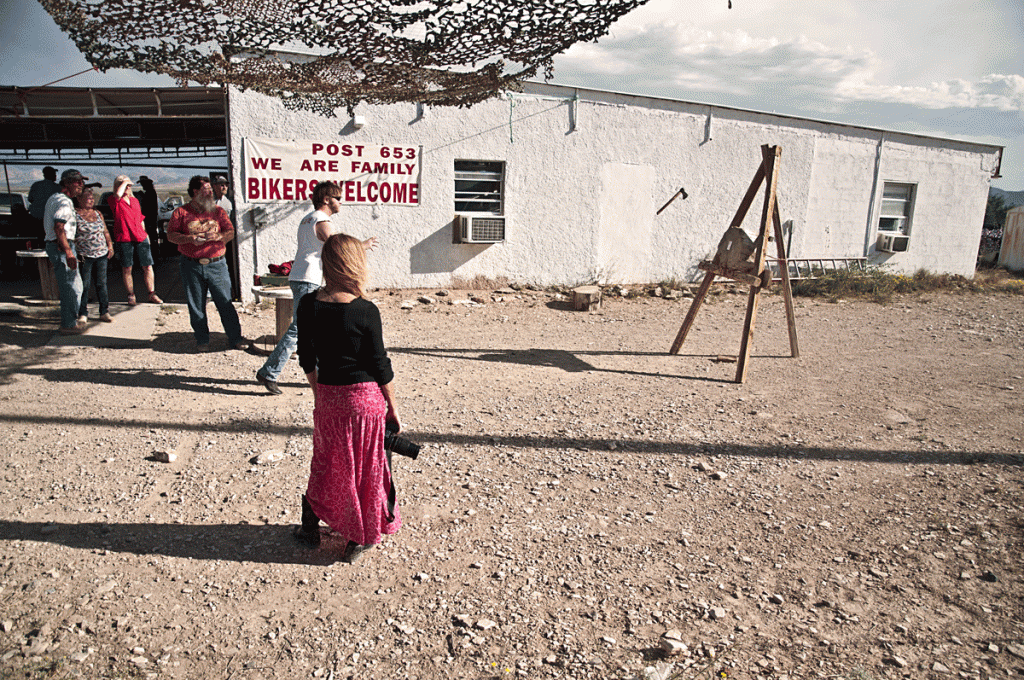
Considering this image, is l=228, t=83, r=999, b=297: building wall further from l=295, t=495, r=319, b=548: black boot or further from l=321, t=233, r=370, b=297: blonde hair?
l=321, t=233, r=370, b=297: blonde hair

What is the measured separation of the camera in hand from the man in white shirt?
236cm

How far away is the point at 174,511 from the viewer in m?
3.68

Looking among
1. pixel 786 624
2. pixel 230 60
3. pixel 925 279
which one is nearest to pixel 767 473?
pixel 786 624

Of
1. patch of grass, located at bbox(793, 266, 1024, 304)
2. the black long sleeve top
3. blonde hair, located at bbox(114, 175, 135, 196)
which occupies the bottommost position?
patch of grass, located at bbox(793, 266, 1024, 304)

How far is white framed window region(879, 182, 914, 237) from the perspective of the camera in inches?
589

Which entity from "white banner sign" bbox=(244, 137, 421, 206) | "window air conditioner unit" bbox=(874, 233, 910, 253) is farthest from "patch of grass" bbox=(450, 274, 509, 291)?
"window air conditioner unit" bbox=(874, 233, 910, 253)

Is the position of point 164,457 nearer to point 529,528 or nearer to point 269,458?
point 269,458

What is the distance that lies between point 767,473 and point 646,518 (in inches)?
47.3

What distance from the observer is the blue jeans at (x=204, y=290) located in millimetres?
6488

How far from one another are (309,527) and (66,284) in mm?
5672

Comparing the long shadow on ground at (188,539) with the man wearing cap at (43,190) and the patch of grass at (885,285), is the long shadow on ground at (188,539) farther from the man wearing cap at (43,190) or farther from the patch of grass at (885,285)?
the patch of grass at (885,285)

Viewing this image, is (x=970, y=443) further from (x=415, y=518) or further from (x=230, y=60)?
(x=230, y=60)

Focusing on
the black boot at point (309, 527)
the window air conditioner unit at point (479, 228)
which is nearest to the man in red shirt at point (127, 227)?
the window air conditioner unit at point (479, 228)

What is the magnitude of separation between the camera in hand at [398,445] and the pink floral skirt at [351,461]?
1.6 inches
